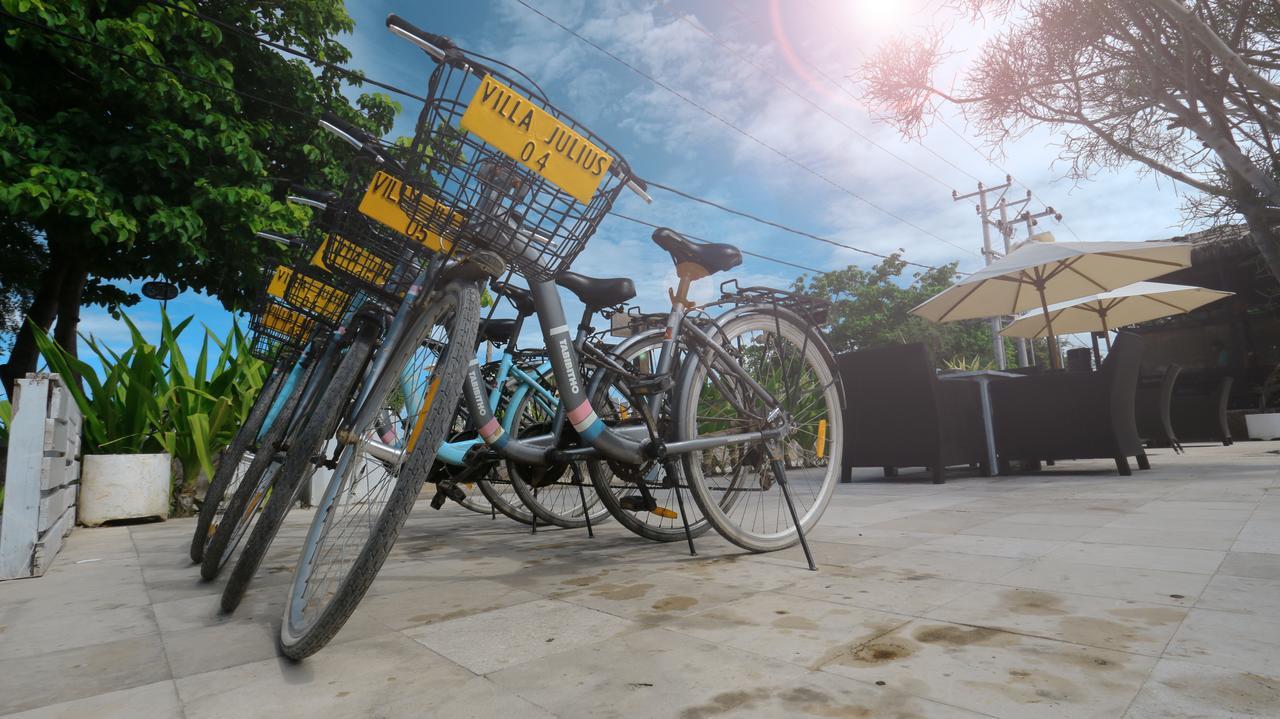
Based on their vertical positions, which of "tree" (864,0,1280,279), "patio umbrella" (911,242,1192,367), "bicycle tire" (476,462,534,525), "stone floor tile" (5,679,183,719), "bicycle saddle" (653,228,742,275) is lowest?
"stone floor tile" (5,679,183,719)

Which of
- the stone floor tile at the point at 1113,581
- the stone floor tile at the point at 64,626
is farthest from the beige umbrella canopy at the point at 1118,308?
the stone floor tile at the point at 64,626

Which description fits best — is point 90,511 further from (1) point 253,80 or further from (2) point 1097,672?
(1) point 253,80

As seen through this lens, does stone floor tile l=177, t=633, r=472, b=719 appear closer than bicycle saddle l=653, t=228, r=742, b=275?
Yes

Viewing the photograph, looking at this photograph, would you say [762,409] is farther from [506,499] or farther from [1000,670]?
[506,499]

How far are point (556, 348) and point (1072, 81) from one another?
7.84 m

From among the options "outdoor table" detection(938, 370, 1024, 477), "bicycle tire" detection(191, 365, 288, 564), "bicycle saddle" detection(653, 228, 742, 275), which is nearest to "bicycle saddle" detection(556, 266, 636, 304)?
"bicycle saddle" detection(653, 228, 742, 275)

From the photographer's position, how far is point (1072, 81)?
7.20 meters

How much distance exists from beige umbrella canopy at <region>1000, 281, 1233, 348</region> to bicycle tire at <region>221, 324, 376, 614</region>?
8.36 meters

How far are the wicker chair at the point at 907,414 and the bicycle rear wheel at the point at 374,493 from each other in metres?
3.77

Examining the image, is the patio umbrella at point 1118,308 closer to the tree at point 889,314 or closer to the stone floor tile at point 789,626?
the stone floor tile at point 789,626

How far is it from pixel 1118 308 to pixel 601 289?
9309 mm

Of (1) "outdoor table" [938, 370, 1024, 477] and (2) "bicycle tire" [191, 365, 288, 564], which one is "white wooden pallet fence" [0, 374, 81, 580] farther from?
(1) "outdoor table" [938, 370, 1024, 477]

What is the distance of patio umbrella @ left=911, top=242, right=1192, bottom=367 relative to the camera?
19.1 ft

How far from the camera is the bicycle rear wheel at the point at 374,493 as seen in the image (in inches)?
44.5
